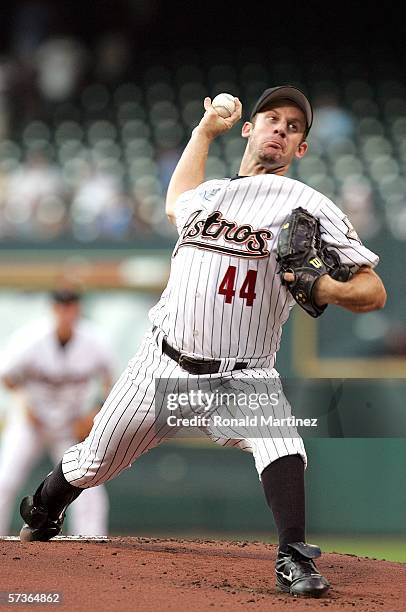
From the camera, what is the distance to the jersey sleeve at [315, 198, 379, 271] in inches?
119

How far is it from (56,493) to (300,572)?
1019mm

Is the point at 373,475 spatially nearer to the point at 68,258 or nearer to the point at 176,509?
the point at 176,509

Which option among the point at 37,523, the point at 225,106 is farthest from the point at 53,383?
the point at 225,106

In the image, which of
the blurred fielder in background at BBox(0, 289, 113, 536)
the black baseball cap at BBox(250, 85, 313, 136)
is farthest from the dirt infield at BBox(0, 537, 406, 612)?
the blurred fielder in background at BBox(0, 289, 113, 536)

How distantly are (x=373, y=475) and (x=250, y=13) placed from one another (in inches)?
316

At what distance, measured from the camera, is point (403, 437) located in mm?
6359

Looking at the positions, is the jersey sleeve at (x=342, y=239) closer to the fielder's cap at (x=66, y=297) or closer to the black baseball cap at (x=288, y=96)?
the black baseball cap at (x=288, y=96)

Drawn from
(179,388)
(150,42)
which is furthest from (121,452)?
(150,42)

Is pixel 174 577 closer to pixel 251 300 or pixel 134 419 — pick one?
pixel 134 419

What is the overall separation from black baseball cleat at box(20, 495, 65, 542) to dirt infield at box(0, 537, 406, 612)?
0.07 m

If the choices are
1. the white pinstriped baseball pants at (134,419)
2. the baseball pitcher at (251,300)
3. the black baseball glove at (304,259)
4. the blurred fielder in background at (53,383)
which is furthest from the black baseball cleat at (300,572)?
the blurred fielder in background at (53,383)

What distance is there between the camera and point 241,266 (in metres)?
3.12

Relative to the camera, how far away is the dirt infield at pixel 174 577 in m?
2.75

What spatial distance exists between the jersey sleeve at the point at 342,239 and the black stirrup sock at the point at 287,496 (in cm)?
61
